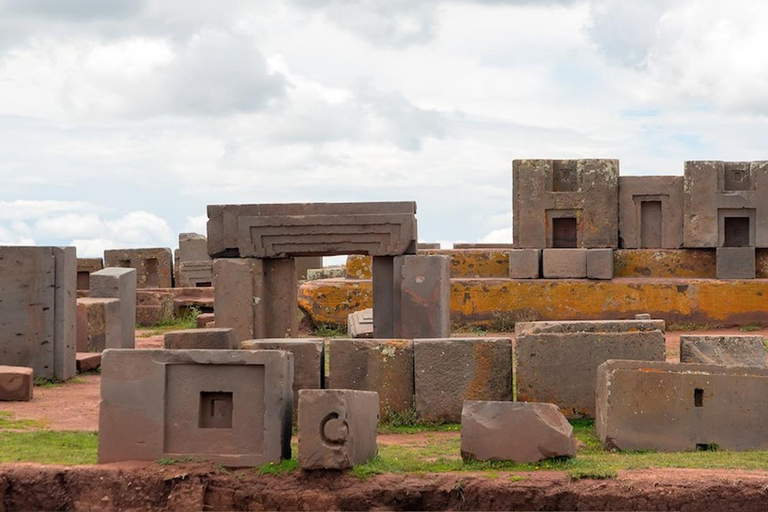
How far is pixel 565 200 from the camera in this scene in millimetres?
21344

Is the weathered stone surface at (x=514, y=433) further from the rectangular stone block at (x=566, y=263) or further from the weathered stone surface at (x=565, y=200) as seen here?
the weathered stone surface at (x=565, y=200)

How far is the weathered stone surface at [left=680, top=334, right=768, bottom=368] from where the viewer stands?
1168cm

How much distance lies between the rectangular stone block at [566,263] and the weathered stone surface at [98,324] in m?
8.03

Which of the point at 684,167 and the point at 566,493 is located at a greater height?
the point at 684,167

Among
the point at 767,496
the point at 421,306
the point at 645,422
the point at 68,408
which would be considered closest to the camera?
the point at 767,496

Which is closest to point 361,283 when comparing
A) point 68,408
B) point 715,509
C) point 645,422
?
point 68,408

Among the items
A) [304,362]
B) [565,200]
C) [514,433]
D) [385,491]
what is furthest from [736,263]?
[385,491]

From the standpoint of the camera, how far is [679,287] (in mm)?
20219

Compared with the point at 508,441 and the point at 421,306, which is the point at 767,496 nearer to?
the point at 508,441

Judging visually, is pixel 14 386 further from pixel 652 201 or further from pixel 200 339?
pixel 652 201

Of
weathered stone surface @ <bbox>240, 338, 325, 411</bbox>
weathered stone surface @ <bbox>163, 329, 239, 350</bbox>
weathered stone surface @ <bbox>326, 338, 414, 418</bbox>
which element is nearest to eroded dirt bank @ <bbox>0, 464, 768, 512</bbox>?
weathered stone surface @ <bbox>240, 338, 325, 411</bbox>

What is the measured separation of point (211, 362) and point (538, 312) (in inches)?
473

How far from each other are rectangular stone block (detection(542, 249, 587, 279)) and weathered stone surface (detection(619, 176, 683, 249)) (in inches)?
51.8

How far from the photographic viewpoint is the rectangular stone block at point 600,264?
20.5 m
